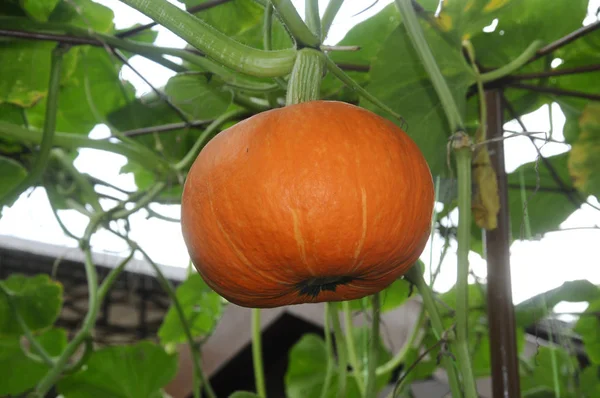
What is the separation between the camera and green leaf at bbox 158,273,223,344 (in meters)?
1.34

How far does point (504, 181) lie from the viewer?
0.71 metres

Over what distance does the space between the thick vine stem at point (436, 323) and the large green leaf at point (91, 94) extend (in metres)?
0.65

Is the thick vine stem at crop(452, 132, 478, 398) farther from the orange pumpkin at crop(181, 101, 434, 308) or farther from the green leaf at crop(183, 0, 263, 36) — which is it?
the green leaf at crop(183, 0, 263, 36)

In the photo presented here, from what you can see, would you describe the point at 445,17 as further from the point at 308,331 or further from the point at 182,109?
the point at 308,331

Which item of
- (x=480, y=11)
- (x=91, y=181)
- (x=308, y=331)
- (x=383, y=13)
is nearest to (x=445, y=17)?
(x=480, y=11)

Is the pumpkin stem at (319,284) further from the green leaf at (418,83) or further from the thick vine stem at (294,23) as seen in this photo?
the green leaf at (418,83)

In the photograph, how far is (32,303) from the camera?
121 cm

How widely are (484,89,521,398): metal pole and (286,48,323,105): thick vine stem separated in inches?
13.0

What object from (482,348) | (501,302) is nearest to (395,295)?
(482,348)

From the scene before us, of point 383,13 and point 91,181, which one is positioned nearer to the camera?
point 383,13

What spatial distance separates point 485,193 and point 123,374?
2.88 feet

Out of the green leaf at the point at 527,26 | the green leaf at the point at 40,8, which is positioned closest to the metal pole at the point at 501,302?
the green leaf at the point at 527,26

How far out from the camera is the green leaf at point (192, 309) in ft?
4.40

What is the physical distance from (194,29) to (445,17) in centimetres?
39
